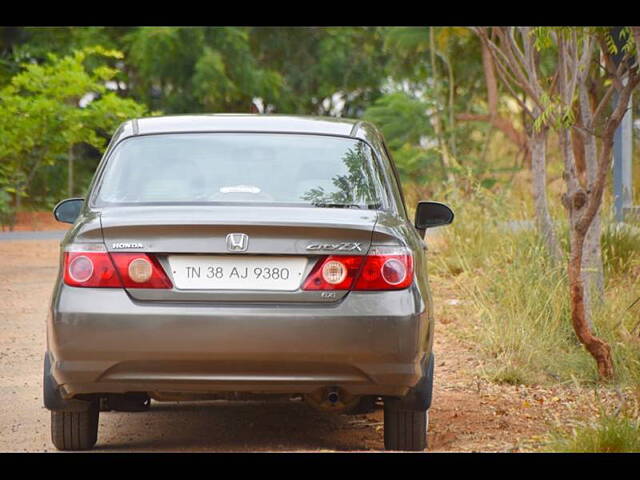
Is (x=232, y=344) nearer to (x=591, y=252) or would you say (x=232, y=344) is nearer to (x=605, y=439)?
(x=605, y=439)

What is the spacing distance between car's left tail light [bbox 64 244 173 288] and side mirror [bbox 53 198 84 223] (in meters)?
1.28

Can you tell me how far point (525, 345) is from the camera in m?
9.23

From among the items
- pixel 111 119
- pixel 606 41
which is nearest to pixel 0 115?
pixel 111 119

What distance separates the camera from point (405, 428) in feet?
20.5

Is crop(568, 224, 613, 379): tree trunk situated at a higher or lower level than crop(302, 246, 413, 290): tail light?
lower

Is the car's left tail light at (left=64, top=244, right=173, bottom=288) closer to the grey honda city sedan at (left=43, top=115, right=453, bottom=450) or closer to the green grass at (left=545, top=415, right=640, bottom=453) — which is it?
the grey honda city sedan at (left=43, top=115, right=453, bottom=450)

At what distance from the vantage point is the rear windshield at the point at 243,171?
626cm

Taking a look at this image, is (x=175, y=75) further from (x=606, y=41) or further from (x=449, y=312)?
(x=606, y=41)

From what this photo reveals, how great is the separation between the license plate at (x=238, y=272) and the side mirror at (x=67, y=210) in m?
1.54

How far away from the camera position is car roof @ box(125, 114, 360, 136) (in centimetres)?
673

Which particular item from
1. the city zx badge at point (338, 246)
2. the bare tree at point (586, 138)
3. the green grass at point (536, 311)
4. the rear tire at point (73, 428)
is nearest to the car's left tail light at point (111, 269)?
the city zx badge at point (338, 246)

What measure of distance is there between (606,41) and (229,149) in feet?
9.65

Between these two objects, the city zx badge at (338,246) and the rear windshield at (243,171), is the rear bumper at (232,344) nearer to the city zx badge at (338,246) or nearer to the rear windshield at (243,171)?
the city zx badge at (338,246)

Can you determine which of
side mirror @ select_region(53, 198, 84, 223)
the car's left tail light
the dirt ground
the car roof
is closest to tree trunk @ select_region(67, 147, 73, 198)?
the dirt ground
